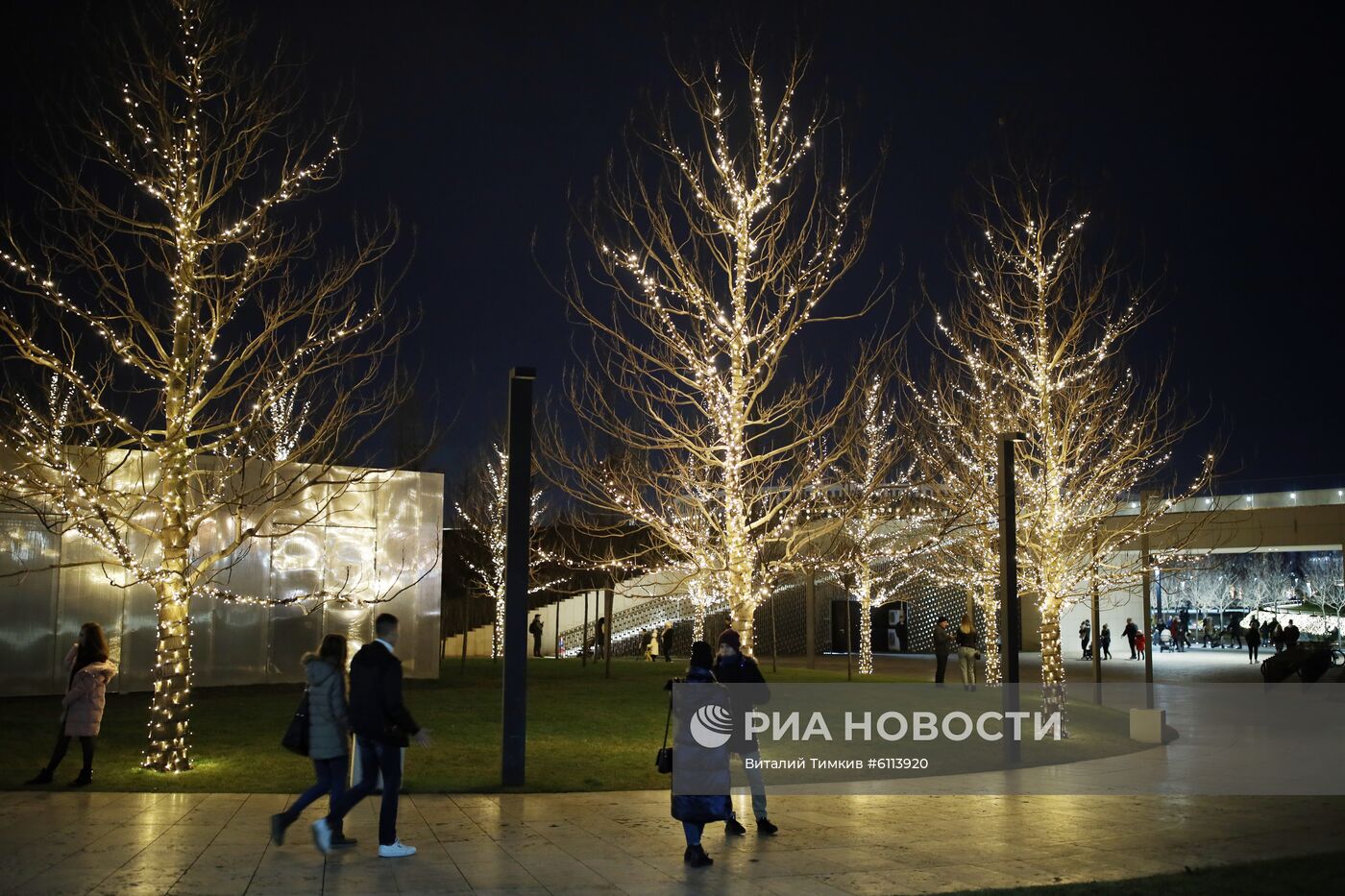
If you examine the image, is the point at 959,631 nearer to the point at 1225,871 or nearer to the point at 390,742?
the point at 1225,871

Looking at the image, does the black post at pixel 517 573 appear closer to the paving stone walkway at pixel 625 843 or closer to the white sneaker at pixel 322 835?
the paving stone walkway at pixel 625 843

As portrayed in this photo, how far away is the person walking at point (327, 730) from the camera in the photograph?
831 centimetres

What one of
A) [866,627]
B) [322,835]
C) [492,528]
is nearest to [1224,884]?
[322,835]

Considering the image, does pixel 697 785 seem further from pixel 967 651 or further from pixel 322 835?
pixel 967 651

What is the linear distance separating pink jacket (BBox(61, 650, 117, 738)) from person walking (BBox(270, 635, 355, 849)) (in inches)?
138

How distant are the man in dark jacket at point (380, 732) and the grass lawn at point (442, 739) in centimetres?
291

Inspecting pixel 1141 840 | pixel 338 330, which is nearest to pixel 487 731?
pixel 338 330

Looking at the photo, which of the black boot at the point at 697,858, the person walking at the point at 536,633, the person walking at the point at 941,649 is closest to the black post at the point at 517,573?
the black boot at the point at 697,858

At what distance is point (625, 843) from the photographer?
8.73m

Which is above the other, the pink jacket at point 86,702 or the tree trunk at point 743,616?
the tree trunk at point 743,616

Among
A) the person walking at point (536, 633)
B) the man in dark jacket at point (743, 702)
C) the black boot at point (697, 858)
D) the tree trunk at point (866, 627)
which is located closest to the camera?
the black boot at point (697, 858)

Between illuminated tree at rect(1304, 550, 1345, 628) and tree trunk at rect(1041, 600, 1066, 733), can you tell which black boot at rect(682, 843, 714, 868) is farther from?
illuminated tree at rect(1304, 550, 1345, 628)

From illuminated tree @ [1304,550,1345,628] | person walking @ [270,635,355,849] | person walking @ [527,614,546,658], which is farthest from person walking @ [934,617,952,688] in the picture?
illuminated tree @ [1304,550,1345,628]

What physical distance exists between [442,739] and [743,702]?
6751 millimetres
